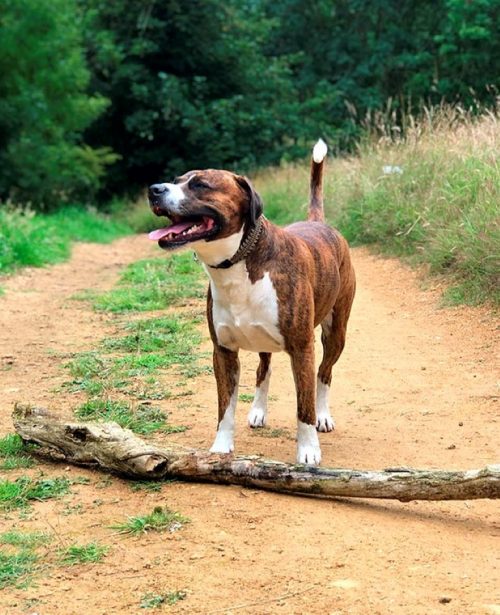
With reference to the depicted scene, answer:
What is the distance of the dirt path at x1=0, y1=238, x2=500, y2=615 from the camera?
133 inches

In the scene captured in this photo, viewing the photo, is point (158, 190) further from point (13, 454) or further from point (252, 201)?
point (13, 454)

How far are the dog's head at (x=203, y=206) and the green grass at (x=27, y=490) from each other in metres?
1.21

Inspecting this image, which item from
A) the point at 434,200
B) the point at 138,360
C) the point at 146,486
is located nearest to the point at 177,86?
the point at 434,200

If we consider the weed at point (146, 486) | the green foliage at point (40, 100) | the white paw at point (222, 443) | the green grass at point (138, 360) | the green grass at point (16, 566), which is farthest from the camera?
the green foliage at point (40, 100)

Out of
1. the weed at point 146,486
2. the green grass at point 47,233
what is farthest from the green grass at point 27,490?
→ the green grass at point 47,233

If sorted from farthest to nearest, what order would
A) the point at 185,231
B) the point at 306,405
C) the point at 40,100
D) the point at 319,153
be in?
the point at 40,100
the point at 319,153
the point at 306,405
the point at 185,231

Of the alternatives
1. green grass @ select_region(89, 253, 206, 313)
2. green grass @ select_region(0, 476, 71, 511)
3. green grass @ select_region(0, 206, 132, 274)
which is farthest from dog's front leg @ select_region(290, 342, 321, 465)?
green grass @ select_region(0, 206, 132, 274)

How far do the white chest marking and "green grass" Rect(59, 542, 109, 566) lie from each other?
4.48 feet

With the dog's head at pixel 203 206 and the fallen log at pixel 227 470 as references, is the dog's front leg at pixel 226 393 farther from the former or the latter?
the dog's head at pixel 203 206

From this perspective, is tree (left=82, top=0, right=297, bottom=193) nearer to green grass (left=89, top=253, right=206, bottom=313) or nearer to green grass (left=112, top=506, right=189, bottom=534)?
green grass (left=89, top=253, right=206, bottom=313)

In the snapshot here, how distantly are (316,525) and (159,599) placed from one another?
2.91 feet

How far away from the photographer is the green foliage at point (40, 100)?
22.1 m

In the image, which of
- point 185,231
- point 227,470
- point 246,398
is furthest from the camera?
point 246,398

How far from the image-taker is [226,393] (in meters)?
4.99
